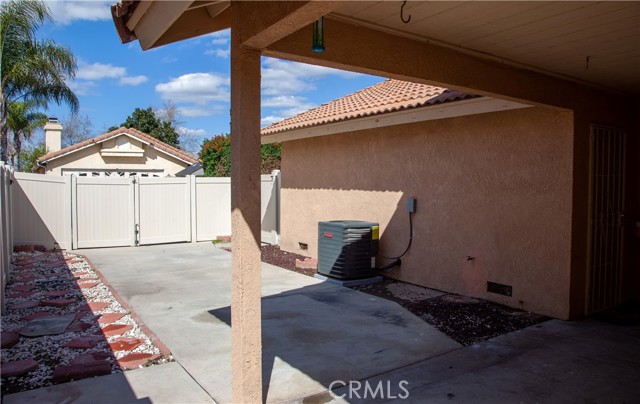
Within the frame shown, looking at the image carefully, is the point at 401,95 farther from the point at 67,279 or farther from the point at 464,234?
the point at 67,279

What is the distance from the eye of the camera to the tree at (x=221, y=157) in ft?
68.7

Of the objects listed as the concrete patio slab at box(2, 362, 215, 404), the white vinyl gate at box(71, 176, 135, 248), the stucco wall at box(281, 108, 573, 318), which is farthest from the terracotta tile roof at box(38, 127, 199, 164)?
the concrete patio slab at box(2, 362, 215, 404)

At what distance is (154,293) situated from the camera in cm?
802

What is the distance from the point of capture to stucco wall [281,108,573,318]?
21.1 feet

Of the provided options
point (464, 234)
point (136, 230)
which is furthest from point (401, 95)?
point (136, 230)

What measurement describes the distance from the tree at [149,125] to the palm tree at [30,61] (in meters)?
20.4

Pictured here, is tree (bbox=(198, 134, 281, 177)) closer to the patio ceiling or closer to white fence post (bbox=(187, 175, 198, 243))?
white fence post (bbox=(187, 175, 198, 243))

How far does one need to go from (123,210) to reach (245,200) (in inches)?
442

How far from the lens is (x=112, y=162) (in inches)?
865

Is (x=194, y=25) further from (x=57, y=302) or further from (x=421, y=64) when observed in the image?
(x=57, y=302)

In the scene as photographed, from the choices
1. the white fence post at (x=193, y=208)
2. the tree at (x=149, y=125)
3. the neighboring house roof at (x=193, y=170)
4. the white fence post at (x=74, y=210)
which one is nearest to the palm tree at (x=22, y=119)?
the neighboring house roof at (x=193, y=170)

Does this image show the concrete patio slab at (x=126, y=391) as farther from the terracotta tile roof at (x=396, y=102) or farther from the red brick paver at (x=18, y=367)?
the terracotta tile roof at (x=396, y=102)

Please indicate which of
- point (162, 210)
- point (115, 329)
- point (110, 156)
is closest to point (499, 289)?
point (115, 329)

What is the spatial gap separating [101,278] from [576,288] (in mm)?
8342
